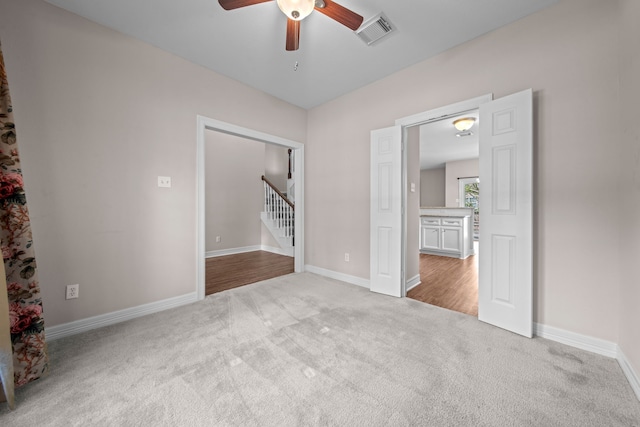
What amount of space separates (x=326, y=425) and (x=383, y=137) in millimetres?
2759

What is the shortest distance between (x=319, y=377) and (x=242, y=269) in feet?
9.77

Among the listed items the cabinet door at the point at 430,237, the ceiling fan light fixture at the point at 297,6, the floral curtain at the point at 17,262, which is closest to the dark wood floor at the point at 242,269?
the floral curtain at the point at 17,262

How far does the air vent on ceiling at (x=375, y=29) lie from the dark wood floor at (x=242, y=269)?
10.5 ft

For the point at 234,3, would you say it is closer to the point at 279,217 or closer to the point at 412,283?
the point at 412,283

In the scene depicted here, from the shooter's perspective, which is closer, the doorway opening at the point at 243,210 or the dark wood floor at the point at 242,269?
the dark wood floor at the point at 242,269

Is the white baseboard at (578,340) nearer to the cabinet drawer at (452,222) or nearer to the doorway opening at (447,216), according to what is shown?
the doorway opening at (447,216)

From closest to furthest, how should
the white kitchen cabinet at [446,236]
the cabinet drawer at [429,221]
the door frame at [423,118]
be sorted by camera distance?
the door frame at [423,118] → the white kitchen cabinet at [446,236] → the cabinet drawer at [429,221]

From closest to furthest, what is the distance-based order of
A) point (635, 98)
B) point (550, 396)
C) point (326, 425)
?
1. point (326, 425)
2. point (550, 396)
3. point (635, 98)

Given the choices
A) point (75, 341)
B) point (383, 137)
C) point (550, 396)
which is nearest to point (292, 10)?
point (383, 137)

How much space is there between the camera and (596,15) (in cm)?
175

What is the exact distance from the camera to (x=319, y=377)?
4.83 ft

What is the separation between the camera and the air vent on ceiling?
2.04 m

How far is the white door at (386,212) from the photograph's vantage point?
111 inches

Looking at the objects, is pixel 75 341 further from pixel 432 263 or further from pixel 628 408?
pixel 432 263
